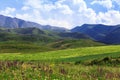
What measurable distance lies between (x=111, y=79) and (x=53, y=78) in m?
3.54

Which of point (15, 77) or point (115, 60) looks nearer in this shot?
point (15, 77)

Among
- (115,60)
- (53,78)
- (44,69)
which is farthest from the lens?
(115,60)

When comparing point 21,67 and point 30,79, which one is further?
point 21,67

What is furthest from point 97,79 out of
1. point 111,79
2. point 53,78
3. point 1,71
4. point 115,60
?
point 115,60

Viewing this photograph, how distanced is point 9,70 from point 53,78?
2.93 metres

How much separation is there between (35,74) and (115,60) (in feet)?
74.4

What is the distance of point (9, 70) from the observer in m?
18.2

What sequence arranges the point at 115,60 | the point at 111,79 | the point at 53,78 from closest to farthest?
the point at 53,78
the point at 111,79
the point at 115,60

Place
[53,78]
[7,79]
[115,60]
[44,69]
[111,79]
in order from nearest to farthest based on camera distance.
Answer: [7,79] → [53,78] → [111,79] → [44,69] → [115,60]

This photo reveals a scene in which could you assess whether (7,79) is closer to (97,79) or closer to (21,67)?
(21,67)

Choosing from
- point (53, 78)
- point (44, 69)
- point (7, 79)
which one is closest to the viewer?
point (7, 79)

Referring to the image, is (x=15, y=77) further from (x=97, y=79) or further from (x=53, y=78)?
(x=97, y=79)

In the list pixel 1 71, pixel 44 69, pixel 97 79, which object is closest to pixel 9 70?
pixel 1 71

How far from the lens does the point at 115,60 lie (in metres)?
38.4
